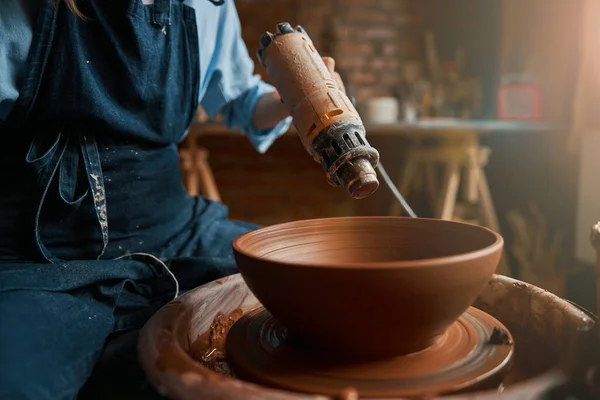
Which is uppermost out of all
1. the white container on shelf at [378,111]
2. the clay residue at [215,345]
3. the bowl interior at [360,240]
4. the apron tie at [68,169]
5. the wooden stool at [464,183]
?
the apron tie at [68,169]

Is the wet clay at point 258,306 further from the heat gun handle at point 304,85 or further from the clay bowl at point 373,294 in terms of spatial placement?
the heat gun handle at point 304,85

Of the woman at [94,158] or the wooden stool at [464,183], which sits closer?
the woman at [94,158]

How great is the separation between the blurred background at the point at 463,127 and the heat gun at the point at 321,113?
1681mm

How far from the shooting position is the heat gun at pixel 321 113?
2.40 ft

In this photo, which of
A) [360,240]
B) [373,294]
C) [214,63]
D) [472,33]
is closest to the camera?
[373,294]

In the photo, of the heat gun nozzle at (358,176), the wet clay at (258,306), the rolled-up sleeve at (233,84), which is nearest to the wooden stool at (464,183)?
the rolled-up sleeve at (233,84)

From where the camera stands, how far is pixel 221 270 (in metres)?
0.91

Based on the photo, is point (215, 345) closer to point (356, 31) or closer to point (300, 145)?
point (300, 145)

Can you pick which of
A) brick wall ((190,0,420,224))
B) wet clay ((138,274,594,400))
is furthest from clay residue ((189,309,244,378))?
brick wall ((190,0,420,224))

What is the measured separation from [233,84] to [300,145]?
2.15m

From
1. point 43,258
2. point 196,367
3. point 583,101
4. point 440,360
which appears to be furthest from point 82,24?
point 583,101

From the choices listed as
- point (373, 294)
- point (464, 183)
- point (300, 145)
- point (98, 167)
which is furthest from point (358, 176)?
point (300, 145)

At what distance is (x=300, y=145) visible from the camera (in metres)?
3.40

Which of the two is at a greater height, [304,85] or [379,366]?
[304,85]
